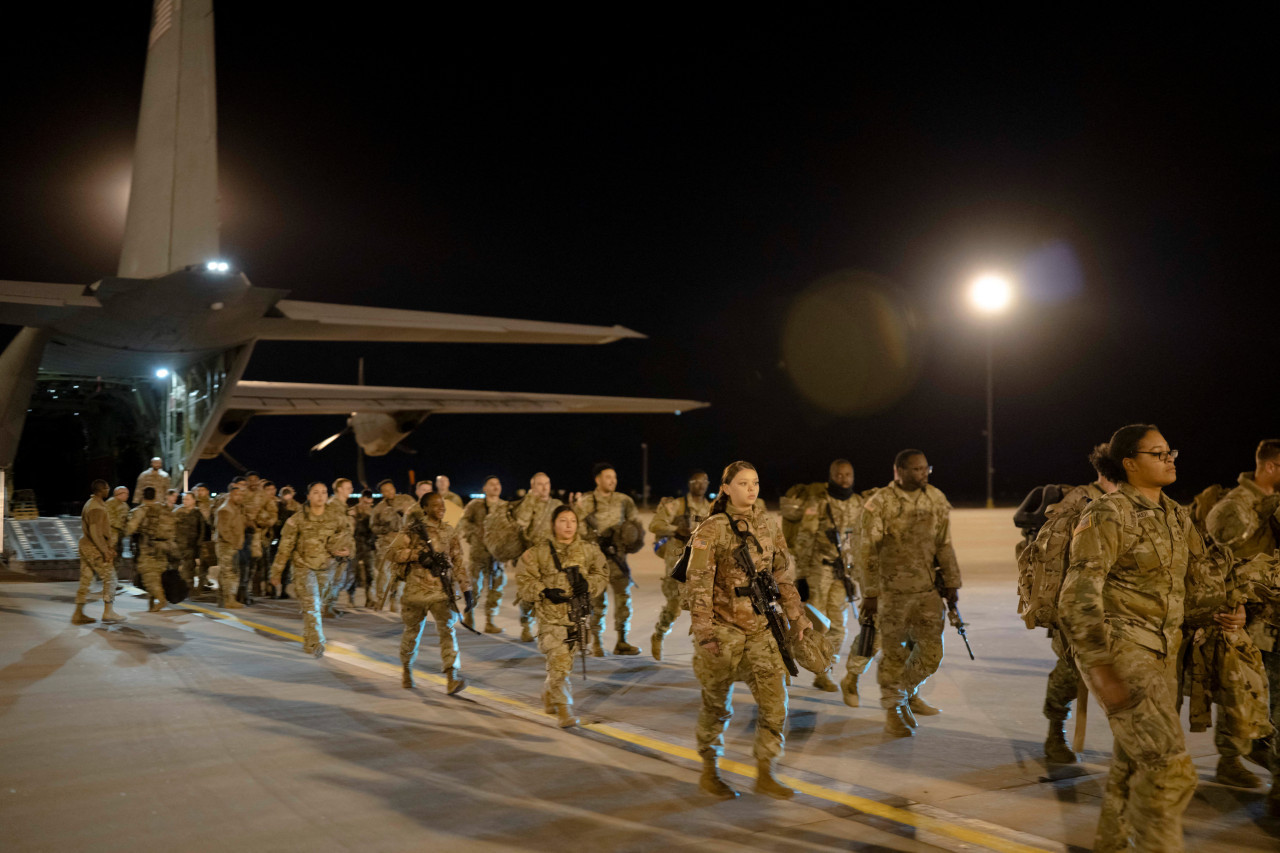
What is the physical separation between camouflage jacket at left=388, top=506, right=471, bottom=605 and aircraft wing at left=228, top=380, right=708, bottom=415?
1149 centimetres

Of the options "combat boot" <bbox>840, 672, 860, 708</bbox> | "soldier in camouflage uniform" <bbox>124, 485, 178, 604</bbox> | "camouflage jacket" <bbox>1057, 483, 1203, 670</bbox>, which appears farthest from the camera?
"soldier in camouflage uniform" <bbox>124, 485, 178, 604</bbox>

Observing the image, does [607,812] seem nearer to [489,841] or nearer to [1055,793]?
[489,841]

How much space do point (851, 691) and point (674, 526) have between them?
2364 mm

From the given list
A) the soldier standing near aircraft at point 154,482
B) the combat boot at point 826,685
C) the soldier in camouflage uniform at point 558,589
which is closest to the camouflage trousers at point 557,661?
the soldier in camouflage uniform at point 558,589

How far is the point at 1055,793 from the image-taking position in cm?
452

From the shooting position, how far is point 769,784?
14.9 ft

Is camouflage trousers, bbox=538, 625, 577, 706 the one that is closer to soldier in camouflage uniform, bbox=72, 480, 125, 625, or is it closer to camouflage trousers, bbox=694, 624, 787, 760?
camouflage trousers, bbox=694, 624, 787, 760

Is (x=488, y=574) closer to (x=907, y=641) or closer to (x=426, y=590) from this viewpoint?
(x=426, y=590)

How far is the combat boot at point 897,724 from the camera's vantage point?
5.68 m

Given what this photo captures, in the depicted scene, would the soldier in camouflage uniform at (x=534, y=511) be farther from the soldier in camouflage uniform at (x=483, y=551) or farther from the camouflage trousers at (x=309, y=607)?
the camouflage trousers at (x=309, y=607)

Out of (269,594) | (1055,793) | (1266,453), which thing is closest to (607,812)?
(1055,793)

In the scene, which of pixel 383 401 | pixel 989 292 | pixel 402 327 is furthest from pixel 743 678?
pixel 989 292

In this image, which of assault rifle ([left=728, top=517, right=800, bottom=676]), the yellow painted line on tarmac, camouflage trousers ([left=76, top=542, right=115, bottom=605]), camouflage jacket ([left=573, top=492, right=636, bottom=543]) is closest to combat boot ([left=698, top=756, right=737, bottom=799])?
the yellow painted line on tarmac

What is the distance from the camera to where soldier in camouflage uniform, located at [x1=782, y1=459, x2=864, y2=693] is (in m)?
7.85
